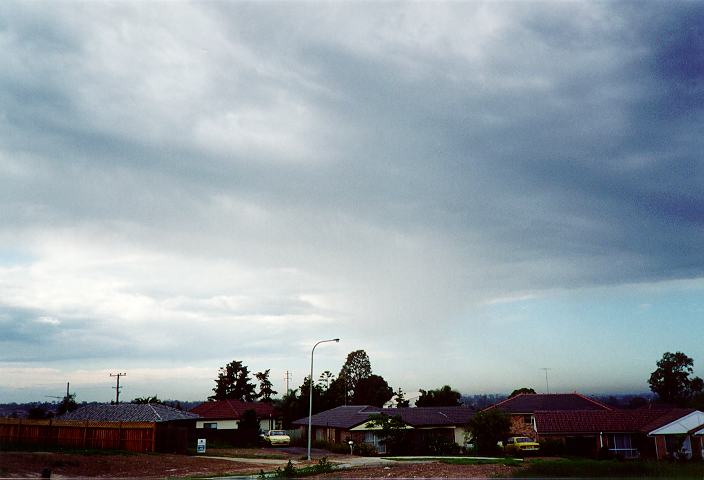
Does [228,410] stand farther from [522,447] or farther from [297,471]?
[297,471]

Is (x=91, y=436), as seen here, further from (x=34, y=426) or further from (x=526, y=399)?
(x=526, y=399)

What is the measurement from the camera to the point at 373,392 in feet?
377

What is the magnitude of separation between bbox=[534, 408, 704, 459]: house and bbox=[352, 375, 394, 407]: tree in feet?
188

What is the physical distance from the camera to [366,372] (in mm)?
129125

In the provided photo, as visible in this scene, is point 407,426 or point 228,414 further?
point 228,414

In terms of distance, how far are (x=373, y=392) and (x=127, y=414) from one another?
65.0 m

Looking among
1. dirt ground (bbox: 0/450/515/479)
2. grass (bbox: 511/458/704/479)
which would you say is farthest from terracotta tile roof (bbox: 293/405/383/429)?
grass (bbox: 511/458/704/479)

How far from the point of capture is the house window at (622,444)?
178 ft

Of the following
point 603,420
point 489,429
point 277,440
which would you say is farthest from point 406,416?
point 603,420

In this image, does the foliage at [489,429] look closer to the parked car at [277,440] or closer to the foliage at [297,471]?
the foliage at [297,471]

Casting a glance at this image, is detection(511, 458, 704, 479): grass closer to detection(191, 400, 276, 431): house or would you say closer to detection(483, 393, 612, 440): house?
detection(483, 393, 612, 440): house

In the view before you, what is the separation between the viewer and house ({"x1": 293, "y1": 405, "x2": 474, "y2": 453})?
60.1m

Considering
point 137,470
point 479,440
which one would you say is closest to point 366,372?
point 479,440

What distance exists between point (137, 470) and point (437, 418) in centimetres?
3708
